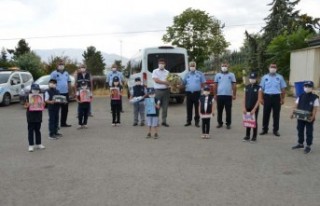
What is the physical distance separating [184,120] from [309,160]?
21.8 feet

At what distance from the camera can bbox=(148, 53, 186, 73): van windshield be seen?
18578 millimetres

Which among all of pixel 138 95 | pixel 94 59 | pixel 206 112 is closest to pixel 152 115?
pixel 206 112

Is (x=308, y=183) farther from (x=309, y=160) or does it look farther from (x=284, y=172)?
(x=309, y=160)

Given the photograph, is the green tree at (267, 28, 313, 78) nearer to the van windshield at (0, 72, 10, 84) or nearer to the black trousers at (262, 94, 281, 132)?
the van windshield at (0, 72, 10, 84)

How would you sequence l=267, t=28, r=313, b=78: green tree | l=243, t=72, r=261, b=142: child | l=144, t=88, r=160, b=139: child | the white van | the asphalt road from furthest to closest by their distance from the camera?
1. l=267, t=28, r=313, b=78: green tree
2. the white van
3. l=144, t=88, r=160, b=139: child
4. l=243, t=72, r=261, b=142: child
5. the asphalt road

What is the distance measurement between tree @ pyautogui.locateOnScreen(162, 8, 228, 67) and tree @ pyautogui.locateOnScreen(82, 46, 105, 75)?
2005 cm

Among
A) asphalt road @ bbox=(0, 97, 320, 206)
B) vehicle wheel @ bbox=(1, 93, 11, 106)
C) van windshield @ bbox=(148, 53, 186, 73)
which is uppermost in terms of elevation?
van windshield @ bbox=(148, 53, 186, 73)

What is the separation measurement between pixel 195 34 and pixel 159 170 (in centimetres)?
4619

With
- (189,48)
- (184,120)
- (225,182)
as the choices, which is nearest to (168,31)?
(189,48)

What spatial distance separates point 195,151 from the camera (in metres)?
8.94

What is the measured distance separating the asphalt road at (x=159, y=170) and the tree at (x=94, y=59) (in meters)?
58.5

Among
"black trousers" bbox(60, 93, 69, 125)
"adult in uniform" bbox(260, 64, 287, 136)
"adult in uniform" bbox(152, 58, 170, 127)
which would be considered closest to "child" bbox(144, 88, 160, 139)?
"adult in uniform" bbox(152, 58, 170, 127)

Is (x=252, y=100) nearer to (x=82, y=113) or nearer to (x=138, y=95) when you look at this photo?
(x=138, y=95)

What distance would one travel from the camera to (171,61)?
61.9ft
